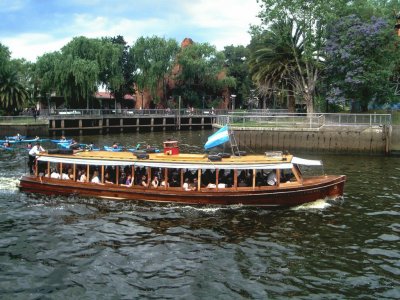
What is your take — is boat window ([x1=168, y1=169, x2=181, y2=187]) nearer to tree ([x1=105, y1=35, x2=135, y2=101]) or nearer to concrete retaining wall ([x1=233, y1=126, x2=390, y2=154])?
concrete retaining wall ([x1=233, y1=126, x2=390, y2=154])

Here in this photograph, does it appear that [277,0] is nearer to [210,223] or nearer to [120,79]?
[120,79]

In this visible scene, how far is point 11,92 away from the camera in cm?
6662

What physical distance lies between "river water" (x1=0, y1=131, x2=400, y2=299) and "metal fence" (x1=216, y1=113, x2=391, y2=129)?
65.5 feet

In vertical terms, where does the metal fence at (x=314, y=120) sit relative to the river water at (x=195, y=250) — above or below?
above

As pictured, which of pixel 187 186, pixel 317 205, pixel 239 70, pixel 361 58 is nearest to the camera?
pixel 317 205

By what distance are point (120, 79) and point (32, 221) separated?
6035 centimetres

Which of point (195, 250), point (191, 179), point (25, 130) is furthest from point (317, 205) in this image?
point (25, 130)

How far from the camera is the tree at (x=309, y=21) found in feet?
169

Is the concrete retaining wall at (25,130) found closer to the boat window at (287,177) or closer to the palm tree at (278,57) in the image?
the palm tree at (278,57)

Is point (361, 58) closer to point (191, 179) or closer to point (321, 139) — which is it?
point (321, 139)

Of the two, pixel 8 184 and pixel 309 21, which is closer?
pixel 8 184

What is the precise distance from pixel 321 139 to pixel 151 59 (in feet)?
160

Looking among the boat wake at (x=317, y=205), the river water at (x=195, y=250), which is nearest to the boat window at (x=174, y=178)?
the river water at (x=195, y=250)

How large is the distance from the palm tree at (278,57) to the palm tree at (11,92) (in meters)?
35.9
